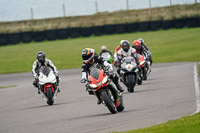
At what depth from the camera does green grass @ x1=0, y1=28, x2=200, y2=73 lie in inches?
1452

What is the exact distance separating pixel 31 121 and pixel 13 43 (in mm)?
35445

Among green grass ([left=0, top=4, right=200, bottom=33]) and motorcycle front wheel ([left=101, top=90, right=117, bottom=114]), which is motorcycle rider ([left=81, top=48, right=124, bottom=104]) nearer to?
motorcycle front wheel ([left=101, top=90, right=117, bottom=114])

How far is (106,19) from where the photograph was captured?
161ft

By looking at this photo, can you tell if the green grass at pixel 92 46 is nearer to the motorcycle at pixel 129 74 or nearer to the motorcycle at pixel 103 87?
the motorcycle at pixel 129 74

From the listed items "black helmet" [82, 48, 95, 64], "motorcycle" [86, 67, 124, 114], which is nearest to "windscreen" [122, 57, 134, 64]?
"black helmet" [82, 48, 95, 64]

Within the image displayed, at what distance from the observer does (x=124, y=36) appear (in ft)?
149

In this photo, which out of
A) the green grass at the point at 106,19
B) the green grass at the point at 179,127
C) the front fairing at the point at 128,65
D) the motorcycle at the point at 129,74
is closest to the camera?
the green grass at the point at 179,127

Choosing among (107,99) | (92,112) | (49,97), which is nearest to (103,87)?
(107,99)

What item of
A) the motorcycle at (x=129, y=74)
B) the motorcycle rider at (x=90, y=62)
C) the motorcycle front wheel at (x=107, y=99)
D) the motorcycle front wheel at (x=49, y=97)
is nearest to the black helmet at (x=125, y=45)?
the motorcycle at (x=129, y=74)

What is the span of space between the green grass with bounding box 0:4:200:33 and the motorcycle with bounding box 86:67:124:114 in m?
34.6

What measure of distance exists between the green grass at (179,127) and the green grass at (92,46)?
26000mm

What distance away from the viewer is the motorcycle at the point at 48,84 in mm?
15102

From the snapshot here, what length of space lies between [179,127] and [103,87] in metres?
3.20

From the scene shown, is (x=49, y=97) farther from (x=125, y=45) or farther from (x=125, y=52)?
(x=125, y=52)
